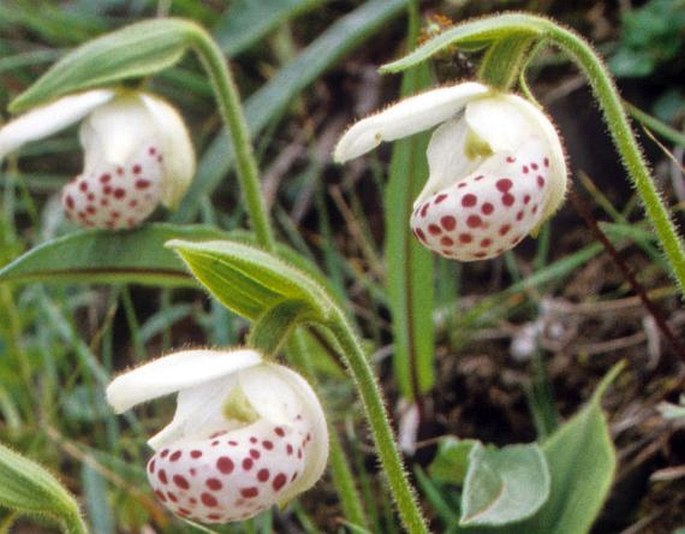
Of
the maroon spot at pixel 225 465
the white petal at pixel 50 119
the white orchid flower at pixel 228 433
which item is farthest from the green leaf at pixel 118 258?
the maroon spot at pixel 225 465

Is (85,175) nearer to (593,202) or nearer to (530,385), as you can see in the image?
(530,385)

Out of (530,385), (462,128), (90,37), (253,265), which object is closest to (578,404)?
(530,385)

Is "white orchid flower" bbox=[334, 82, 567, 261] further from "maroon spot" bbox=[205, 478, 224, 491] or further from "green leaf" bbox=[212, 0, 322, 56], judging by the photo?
"green leaf" bbox=[212, 0, 322, 56]

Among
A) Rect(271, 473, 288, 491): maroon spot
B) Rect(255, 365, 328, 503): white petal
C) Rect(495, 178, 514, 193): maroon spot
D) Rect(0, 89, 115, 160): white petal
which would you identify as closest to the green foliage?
Rect(0, 89, 115, 160): white petal

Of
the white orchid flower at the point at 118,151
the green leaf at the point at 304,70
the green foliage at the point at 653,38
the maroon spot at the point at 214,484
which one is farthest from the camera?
the green leaf at the point at 304,70

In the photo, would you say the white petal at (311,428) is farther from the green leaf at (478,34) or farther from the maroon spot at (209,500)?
the green leaf at (478,34)

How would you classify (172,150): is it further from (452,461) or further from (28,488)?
(28,488)

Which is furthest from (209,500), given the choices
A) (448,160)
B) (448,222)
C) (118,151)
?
(118,151)
